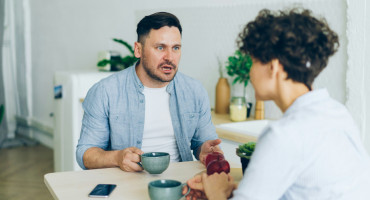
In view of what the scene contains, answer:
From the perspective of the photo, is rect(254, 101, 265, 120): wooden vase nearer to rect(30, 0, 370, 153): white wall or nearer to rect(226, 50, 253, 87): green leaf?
rect(30, 0, 370, 153): white wall

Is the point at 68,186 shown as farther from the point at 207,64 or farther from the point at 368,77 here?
the point at 207,64

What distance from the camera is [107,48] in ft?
16.5

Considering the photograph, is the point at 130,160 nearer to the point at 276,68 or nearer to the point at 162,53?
the point at 162,53

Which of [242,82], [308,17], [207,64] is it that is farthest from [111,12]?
[308,17]

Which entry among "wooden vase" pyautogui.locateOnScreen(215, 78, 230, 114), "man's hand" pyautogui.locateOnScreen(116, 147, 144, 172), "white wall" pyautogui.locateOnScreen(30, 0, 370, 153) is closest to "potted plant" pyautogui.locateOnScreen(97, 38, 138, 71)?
"white wall" pyautogui.locateOnScreen(30, 0, 370, 153)

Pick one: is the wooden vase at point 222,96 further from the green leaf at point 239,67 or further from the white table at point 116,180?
the white table at point 116,180

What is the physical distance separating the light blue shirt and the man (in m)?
1.05

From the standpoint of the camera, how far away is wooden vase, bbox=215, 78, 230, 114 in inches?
133

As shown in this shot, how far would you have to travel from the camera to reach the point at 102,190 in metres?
1.50

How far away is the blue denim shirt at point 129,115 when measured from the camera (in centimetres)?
212

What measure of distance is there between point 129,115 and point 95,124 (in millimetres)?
177

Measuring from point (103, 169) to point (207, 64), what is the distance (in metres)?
2.05

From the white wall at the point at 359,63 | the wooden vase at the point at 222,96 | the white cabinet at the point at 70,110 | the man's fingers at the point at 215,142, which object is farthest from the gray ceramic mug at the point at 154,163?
the white cabinet at the point at 70,110

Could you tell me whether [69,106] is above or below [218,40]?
below
